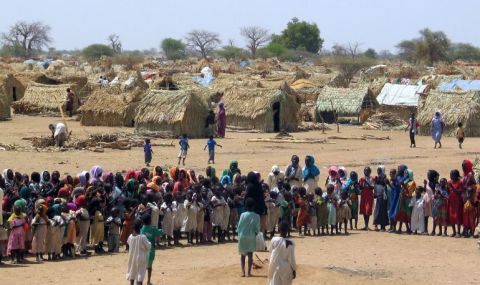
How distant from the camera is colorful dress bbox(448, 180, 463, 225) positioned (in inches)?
641

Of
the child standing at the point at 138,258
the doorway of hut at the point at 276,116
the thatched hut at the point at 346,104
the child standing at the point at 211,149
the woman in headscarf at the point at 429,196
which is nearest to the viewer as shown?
the child standing at the point at 138,258

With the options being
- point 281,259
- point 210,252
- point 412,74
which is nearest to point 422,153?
point 210,252

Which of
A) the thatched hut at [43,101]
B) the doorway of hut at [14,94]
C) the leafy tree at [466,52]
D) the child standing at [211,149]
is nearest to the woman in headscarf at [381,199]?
the child standing at [211,149]

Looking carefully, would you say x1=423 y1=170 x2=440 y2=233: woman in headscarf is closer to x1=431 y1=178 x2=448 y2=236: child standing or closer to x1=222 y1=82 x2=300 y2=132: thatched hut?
x1=431 y1=178 x2=448 y2=236: child standing

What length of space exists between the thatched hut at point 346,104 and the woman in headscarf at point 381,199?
23773 millimetres

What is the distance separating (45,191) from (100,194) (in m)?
0.86

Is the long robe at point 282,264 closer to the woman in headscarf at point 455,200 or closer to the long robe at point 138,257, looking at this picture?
the long robe at point 138,257

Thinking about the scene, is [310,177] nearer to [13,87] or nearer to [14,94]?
[14,94]

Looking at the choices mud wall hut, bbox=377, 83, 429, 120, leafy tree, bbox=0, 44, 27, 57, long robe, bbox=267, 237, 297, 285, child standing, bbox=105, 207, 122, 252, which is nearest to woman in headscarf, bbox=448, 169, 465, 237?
child standing, bbox=105, 207, 122, 252

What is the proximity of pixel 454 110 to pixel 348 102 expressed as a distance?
682 cm

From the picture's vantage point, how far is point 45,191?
14.9 meters

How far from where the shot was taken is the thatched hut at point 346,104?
4119cm

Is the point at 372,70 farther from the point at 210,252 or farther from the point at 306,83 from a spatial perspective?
the point at 210,252

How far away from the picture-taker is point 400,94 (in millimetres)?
43031
